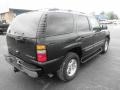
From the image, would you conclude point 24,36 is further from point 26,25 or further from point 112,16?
point 112,16

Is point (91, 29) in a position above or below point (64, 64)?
above

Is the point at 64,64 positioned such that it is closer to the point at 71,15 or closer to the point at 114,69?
the point at 71,15

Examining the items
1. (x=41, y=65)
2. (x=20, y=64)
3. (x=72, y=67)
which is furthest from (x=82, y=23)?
(x=20, y=64)

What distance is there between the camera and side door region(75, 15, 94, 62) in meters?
3.84

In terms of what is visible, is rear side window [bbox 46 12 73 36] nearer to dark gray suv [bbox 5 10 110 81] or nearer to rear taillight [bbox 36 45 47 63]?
dark gray suv [bbox 5 10 110 81]

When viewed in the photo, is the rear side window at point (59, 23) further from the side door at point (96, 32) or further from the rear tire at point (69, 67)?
the side door at point (96, 32)

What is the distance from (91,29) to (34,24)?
224 centimetres

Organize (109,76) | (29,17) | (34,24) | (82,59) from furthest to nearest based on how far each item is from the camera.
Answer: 1. (82,59)
2. (109,76)
3. (29,17)
4. (34,24)

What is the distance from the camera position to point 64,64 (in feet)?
11.0

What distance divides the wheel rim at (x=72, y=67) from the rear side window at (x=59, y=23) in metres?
0.88

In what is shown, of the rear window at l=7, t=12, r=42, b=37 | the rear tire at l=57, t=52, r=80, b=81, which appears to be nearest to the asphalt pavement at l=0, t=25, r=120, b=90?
the rear tire at l=57, t=52, r=80, b=81

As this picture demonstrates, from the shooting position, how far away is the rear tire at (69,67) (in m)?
3.37

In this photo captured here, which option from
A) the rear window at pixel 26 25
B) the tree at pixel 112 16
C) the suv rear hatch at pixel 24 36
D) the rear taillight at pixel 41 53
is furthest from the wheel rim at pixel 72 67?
the tree at pixel 112 16

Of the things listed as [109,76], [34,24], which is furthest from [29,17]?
[109,76]
